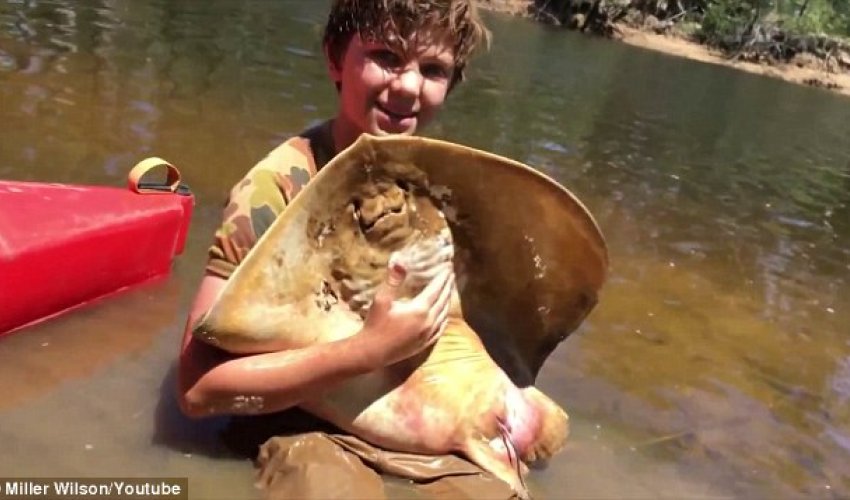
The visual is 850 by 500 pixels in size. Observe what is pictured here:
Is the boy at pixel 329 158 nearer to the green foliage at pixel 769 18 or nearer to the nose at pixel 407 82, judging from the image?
the nose at pixel 407 82

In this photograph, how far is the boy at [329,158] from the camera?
2.32 meters

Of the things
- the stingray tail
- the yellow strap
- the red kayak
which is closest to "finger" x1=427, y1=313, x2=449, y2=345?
the stingray tail

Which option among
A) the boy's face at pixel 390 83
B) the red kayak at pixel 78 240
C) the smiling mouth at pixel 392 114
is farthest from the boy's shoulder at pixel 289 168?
the red kayak at pixel 78 240

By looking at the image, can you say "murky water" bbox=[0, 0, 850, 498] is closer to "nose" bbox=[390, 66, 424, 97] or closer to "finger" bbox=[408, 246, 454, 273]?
"finger" bbox=[408, 246, 454, 273]

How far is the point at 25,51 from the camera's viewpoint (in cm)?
851

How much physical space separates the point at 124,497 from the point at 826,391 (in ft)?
10.8

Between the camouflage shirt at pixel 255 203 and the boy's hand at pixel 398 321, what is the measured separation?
0.33 meters

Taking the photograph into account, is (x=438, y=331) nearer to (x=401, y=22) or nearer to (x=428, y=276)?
(x=428, y=276)

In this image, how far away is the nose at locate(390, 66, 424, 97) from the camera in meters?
2.50

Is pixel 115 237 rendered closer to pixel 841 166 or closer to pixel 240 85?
pixel 240 85

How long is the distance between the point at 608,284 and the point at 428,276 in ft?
9.83

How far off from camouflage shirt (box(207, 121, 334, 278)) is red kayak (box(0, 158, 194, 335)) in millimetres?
1016

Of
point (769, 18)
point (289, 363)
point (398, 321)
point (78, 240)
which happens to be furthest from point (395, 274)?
point (769, 18)

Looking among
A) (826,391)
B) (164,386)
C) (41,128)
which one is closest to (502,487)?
(164,386)
